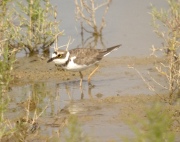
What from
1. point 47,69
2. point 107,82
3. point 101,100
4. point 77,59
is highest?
point 77,59

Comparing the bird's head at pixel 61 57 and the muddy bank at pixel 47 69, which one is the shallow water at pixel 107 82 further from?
the bird's head at pixel 61 57

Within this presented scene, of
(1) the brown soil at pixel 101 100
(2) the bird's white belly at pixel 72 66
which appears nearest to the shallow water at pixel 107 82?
(1) the brown soil at pixel 101 100

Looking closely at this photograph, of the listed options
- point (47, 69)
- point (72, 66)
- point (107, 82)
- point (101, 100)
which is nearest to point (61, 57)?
point (72, 66)

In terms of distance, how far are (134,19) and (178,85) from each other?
5.92 meters

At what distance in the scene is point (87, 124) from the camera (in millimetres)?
8859

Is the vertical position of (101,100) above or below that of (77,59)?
below

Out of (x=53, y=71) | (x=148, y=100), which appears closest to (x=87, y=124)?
(x=148, y=100)

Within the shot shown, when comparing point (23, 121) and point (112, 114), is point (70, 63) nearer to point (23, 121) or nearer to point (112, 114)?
point (112, 114)

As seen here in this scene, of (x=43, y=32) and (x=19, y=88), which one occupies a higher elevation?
(x=43, y=32)

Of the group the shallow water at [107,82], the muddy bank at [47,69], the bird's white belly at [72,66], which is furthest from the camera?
the muddy bank at [47,69]

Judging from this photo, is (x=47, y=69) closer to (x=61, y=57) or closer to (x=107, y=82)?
(x=61, y=57)

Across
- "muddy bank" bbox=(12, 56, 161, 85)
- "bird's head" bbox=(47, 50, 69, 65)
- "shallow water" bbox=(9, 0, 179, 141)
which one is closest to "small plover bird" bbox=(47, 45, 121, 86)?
"bird's head" bbox=(47, 50, 69, 65)

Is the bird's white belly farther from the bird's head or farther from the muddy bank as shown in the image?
the muddy bank

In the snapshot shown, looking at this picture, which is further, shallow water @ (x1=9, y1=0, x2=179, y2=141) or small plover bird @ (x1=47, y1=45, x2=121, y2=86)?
small plover bird @ (x1=47, y1=45, x2=121, y2=86)
